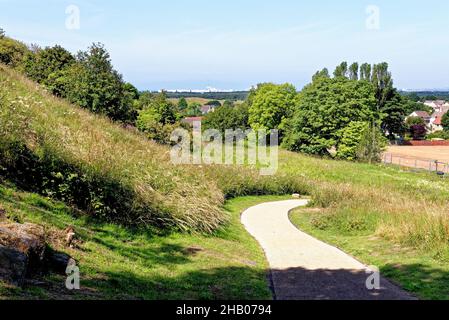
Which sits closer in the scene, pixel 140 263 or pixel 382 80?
pixel 140 263

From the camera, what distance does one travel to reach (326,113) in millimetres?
47438

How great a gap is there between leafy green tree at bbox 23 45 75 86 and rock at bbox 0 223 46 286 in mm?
21481

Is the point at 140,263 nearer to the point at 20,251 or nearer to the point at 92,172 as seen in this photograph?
the point at 20,251

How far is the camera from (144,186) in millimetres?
11703

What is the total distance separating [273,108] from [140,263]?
54864 millimetres

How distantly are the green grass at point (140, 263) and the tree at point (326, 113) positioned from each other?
38.8 m

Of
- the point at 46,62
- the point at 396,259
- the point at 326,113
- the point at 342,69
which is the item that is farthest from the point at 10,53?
the point at 342,69

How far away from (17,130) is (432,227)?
34.0ft

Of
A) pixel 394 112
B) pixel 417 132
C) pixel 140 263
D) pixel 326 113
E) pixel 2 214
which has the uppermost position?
pixel 394 112

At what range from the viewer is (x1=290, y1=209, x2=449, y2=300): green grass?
26.1ft
